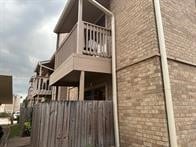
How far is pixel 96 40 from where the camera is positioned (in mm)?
5898

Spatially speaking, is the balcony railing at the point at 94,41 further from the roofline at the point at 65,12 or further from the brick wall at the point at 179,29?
the brick wall at the point at 179,29

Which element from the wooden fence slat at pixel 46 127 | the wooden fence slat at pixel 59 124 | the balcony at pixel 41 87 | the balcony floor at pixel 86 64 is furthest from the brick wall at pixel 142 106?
the balcony at pixel 41 87

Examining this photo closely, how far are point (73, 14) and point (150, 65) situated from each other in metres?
5.11

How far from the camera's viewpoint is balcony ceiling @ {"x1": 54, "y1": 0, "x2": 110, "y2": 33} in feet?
22.5

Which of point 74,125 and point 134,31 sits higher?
point 134,31

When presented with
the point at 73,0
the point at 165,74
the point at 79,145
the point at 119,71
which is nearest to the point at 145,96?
the point at 165,74

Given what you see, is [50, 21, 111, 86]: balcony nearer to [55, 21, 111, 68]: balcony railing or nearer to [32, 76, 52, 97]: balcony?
[55, 21, 111, 68]: balcony railing

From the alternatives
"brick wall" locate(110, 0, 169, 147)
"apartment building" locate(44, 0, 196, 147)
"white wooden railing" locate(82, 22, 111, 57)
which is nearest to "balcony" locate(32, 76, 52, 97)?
"apartment building" locate(44, 0, 196, 147)

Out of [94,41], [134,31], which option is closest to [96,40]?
[94,41]

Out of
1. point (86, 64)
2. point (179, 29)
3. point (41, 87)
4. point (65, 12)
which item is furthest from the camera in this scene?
point (41, 87)

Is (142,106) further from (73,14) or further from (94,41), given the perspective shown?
(73,14)

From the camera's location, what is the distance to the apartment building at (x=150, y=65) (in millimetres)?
3611

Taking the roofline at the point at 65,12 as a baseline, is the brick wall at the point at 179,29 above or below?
below

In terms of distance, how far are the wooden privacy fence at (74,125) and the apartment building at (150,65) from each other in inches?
18.7
